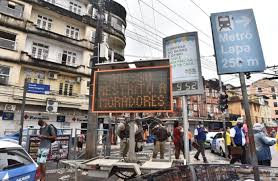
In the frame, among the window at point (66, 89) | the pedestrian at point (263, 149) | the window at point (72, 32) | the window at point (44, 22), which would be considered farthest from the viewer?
the window at point (72, 32)

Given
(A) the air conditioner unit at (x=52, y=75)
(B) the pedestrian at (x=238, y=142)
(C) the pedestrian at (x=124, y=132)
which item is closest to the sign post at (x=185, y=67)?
(C) the pedestrian at (x=124, y=132)

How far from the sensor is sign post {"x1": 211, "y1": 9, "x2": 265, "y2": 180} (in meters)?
4.50

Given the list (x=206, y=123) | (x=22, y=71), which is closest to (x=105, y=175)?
(x=22, y=71)

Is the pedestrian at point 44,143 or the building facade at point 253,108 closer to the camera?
the pedestrian at point 44,143

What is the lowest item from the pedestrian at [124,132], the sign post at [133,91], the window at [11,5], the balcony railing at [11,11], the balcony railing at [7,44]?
the pedestrian at [124,132]

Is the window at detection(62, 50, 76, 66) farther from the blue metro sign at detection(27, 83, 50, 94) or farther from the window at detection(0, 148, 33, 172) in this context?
the window at detection(0, 148, 33, 172)

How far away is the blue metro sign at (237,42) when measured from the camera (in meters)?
4.50

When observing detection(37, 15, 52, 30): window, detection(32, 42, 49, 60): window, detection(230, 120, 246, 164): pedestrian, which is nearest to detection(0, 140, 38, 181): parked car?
detection(230, 120, 246, 164): pedestrian

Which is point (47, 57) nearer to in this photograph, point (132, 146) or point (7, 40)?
point (7, 40)

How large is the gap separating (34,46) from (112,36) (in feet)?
28.9

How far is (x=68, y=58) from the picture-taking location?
2292cm

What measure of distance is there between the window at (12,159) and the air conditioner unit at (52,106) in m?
16.1

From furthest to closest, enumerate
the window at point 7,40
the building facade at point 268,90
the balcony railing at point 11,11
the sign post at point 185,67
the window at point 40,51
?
the building facade at point 268,90, the window at point 40,51, the balcony railing at point 11,11, the window at point 7,40, the sign post at point 185,67

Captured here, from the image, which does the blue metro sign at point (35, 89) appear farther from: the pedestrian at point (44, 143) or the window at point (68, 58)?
the window at point (68, 58)
